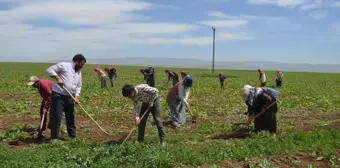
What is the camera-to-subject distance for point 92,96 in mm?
19750

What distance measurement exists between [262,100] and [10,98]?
12627mm

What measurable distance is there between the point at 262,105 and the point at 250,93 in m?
0.50

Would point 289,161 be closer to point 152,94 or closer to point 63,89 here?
point 152,94

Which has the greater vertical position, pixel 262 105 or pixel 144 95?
pixel 144 95

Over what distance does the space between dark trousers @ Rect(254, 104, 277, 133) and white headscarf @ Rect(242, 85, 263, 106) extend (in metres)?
0.55

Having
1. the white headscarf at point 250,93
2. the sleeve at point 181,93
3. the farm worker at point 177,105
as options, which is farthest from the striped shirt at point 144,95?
the farm worker at point 177,105

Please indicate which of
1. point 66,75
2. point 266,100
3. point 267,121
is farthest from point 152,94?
point 267,121

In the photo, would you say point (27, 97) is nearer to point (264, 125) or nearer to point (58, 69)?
point (58, 69)

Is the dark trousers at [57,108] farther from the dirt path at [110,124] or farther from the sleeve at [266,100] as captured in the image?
the sleeve at [266,100]

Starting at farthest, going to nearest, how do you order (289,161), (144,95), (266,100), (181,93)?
(181,93)
(266,100)
(144,95)
(289,161)

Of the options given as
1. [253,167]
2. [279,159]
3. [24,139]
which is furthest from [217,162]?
[24,139]

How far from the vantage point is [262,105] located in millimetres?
10180

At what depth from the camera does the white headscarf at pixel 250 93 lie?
32.4 feet

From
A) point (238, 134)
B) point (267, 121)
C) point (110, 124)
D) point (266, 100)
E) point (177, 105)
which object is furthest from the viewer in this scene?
point (110, 124)
